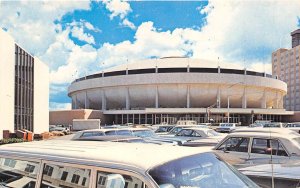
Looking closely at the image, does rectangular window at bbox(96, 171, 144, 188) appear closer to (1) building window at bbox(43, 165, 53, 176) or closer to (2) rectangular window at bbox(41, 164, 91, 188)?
(2) rectangular window at bbox(41, 164, 91, 188)

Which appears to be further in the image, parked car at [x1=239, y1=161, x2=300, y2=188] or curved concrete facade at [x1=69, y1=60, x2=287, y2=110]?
curved concrete facade at [x1=69, y1=60, x2=287, y2=110]

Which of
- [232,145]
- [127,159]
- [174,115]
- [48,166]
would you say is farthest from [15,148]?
[174,115]

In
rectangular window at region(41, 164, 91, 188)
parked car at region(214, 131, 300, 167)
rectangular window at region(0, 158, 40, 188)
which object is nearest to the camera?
rectangular window at region(41, 164, 91, 188)

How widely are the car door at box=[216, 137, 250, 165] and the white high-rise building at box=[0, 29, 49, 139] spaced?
23.3 meters

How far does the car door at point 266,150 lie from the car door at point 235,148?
174mm

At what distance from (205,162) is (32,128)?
37.8m

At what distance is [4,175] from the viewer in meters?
4.27

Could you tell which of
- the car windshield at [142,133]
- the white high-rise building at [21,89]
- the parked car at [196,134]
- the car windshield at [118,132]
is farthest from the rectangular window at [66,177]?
the white high-rise building at [21,89]

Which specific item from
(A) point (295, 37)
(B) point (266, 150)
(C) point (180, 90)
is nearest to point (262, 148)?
(B) point (266, 150)

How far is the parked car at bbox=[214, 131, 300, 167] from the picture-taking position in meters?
9.01

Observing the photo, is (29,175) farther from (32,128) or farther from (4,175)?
(32,128)

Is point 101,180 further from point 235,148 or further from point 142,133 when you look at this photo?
point 142,133

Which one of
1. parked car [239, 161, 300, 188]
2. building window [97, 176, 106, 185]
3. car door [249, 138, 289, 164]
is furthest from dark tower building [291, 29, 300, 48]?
building window [97, 176, 106, 185]

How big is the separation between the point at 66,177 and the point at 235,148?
7.09 m
